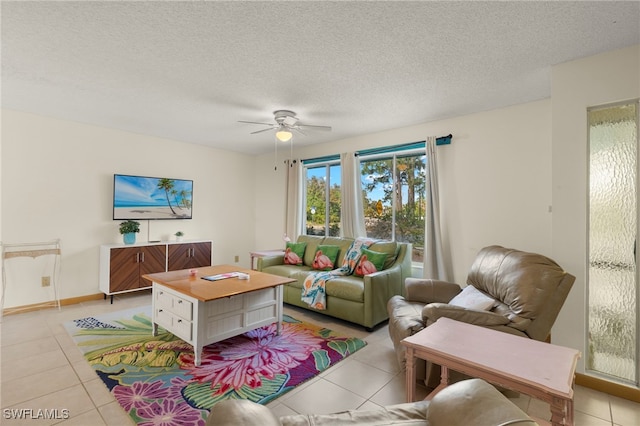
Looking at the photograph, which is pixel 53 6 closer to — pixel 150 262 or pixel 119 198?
pixel 119 198

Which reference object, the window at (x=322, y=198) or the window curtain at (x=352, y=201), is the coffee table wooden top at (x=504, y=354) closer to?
the window curtain at (x=352, y=201)

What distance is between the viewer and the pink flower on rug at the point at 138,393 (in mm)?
1974

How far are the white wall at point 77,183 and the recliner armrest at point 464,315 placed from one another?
14.3ft

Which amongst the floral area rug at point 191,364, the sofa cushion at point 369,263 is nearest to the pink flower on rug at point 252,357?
the floral area rug at point 191,364

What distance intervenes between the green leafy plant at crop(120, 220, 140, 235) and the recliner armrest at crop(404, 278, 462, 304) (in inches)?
151

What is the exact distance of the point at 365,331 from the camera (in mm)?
3266

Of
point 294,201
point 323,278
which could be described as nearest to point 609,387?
point 323,278

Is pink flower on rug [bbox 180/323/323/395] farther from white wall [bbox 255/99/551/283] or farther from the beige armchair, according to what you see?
white wall [bbox 255/99/551/283]

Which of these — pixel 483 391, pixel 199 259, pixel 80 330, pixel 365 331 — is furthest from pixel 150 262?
pixel 483 391

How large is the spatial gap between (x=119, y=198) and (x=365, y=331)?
3892mm

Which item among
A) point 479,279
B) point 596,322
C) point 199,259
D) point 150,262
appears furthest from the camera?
point 199,259

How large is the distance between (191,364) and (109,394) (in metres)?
0.57

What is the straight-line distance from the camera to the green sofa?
3.22 metres

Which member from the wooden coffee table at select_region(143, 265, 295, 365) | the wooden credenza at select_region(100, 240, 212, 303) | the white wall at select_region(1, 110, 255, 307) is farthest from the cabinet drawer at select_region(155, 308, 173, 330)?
the white wall at select_region(1, 110, 255, 307)
